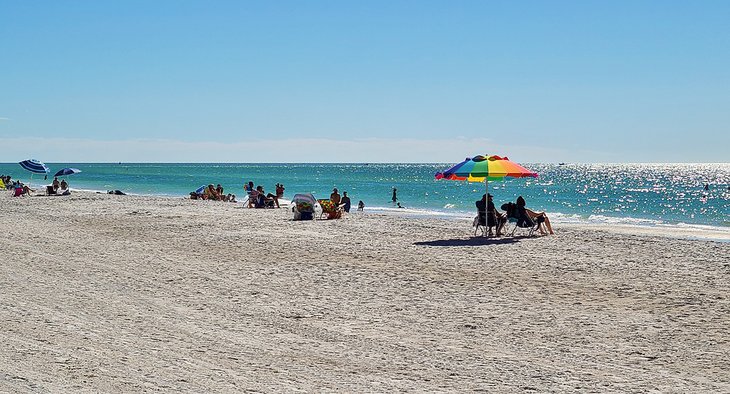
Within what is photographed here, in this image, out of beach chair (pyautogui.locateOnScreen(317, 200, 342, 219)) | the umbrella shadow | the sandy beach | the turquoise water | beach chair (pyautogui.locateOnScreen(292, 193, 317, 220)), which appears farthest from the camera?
the turquoise water

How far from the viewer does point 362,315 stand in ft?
30.7

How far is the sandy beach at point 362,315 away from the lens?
6684mm

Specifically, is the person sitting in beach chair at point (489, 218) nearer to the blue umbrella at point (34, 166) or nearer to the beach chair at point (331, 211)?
the beach chair at point (331, 211)

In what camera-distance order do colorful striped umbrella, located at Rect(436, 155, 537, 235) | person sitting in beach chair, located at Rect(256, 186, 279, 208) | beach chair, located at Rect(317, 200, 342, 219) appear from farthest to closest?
1. person sitting in beach chair, located at Rect(256, 186, 279, 208)
2. beach chair, located at Rect(317, 200, 342, 219)
3. colorful striped umbrella, located at Rect(436, 155, 537, 235)

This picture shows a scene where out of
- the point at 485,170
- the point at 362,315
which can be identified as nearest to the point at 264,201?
the point at 485,170

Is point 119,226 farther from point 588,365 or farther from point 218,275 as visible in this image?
point 588,365

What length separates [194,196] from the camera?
126 feet

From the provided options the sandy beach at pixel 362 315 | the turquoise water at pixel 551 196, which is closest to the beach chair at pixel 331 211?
the sandy beach at pixel 362 315

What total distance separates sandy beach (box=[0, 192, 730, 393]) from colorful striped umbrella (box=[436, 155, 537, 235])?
1636 millimetres

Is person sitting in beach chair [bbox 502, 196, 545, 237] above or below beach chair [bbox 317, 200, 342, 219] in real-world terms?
above

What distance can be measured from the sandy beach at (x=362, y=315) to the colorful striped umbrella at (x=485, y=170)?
1636 mm

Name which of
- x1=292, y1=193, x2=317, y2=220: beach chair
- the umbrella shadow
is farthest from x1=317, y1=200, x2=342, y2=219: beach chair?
the umbrella shadow

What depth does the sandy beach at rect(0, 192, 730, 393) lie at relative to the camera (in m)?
6.68

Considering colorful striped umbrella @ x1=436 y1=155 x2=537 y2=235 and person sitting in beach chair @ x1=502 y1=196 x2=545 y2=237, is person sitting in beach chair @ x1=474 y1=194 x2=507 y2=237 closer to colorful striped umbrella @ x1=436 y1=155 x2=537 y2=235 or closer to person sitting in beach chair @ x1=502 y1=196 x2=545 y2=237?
colorful striped umbrella @ x1=436 y1=155 x2=537 y2=235
